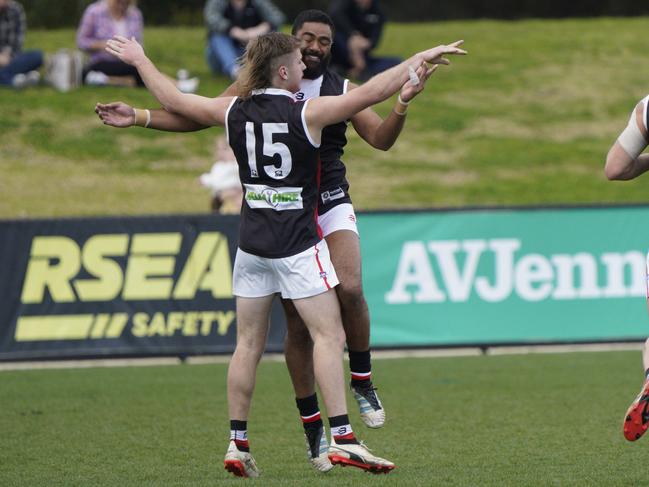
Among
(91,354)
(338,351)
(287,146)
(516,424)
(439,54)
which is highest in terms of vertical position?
(439,54)

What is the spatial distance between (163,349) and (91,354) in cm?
70

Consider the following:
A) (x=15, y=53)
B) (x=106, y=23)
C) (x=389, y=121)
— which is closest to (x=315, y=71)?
(x=389, y=121)

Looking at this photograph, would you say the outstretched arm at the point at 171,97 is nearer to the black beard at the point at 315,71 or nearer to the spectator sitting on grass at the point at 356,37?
the black beard at the point at 315,71

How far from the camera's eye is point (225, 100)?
6453mm

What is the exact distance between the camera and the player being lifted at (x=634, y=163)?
5547 mm

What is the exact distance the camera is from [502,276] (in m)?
12.9

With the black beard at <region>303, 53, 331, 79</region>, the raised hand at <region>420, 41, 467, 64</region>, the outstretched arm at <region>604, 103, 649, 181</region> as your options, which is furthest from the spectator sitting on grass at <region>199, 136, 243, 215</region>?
the outstretched arm at <region>604, 103, 649, 181</region>

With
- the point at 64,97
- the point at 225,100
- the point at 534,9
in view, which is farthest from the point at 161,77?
the point at 534,9

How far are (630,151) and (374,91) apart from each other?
1216 mm

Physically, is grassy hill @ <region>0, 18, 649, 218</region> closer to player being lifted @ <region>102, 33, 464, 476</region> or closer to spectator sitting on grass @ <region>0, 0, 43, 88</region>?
spectator sitting on grass @ <region>0, 0, 43, 88</region>

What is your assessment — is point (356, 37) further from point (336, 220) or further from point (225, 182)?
point (336, 220)

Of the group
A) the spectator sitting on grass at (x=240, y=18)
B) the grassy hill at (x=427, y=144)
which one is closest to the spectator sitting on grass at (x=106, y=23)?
the spectator sitting on grass at (x=240, y=18)

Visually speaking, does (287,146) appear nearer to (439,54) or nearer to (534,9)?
(439,54)

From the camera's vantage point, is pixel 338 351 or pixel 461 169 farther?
pixel 461 169
